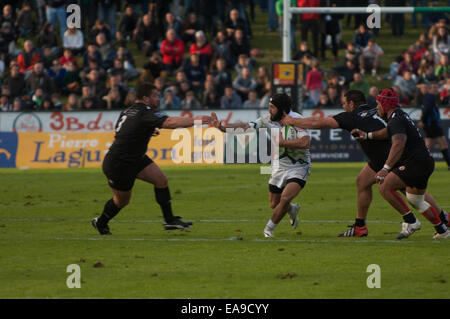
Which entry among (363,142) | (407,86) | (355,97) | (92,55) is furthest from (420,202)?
(92,55)

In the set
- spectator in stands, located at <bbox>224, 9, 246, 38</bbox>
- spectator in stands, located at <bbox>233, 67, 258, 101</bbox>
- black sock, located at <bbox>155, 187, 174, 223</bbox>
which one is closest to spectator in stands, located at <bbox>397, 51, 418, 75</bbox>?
spectator in stands, located at <bbox>233, 67, 258, 101</bbox>

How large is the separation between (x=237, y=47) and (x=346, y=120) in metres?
21.0

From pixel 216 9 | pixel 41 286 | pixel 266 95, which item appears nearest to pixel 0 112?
pixel 266 95

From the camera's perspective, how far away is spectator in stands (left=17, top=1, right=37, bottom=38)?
34.2 m

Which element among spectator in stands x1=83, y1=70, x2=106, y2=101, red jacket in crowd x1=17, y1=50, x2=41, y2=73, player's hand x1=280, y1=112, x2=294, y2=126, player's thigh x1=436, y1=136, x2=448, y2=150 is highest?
player's hand x1=280, y1=112, x2=294, y2=126

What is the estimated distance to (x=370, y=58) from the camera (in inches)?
1280

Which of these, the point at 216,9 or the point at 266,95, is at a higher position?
the point at 216,9

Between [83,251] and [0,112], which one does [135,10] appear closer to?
[0,112]

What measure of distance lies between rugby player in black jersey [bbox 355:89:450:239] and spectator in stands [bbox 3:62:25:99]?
20038 mm

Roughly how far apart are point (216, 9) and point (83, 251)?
23.4 metres

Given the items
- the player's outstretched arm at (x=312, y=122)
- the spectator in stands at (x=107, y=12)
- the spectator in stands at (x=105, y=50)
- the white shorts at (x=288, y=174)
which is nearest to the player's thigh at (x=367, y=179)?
the white shorts at (x=288, y=174)

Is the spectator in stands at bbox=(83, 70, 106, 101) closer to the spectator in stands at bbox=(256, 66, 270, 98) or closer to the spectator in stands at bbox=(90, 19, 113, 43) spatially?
the spectator in stands at bbox=(90, 19, 113, 43)

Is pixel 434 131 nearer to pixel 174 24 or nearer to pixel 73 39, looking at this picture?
pixel 174 24

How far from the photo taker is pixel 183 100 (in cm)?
2817
